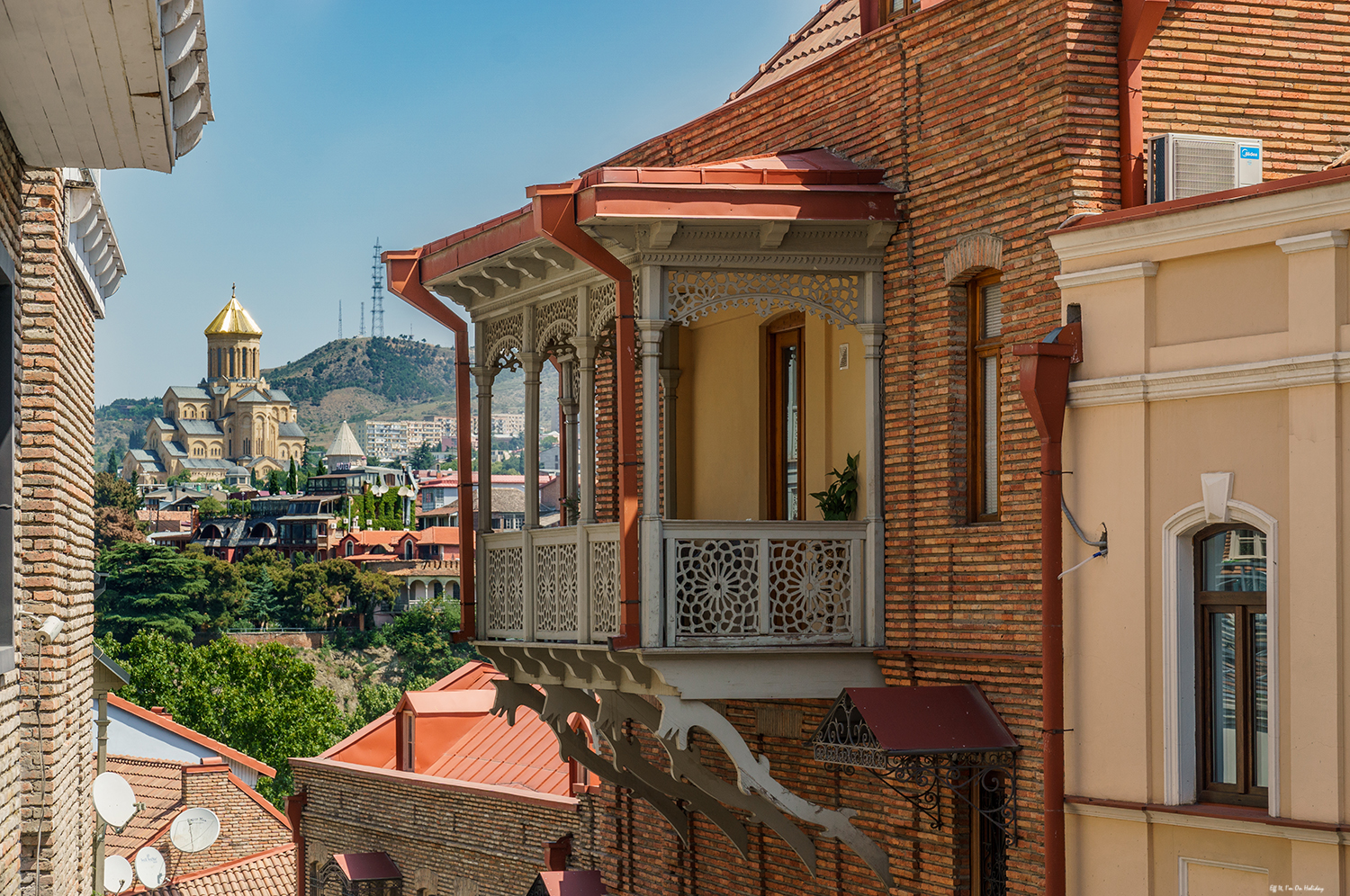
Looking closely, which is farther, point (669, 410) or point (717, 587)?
point (669, 410)

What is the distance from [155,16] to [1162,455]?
236 inches

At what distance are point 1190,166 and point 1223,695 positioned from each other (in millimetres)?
3281

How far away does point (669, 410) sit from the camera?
15672 millimetres

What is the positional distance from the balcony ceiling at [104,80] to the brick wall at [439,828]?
10520 mm

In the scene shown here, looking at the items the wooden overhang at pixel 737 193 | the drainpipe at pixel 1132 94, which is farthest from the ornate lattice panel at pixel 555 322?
the drainpipe at pixel 1132 94

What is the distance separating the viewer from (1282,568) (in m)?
9.05

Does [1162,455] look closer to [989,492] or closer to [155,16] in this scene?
[989,492]

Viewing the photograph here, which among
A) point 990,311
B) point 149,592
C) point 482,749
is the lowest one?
point 149,592

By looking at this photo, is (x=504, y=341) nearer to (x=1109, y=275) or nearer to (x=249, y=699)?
(x=1109, y=275)

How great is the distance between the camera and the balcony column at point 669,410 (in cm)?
1557

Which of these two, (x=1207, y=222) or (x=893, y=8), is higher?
(x=893, y=8)

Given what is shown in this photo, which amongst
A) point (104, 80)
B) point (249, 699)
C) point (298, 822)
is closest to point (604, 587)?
point (104, 80)

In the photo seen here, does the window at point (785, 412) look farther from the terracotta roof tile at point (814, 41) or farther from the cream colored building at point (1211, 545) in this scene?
the cream colored building at point (1211, 545)

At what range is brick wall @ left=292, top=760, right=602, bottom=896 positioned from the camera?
19.4 metres
